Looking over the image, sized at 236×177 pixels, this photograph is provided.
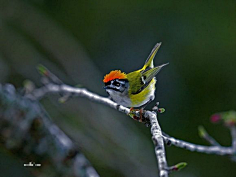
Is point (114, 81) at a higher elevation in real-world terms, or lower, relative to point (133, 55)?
lower

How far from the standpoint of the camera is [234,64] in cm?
642

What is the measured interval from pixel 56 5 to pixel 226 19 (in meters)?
3.40

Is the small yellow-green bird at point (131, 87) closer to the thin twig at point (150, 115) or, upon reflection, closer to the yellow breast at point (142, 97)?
the yellow breast at point (142, 97)

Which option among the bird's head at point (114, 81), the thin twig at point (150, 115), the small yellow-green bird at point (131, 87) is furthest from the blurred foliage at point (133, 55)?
the thin twig at point (150, 115)

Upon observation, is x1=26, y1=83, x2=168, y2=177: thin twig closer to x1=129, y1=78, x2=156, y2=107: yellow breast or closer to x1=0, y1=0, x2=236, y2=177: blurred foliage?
x1=129, y1=78, x2=156, y2=107: yellow breast

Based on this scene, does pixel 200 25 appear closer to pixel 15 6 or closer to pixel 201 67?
pixel 201 67

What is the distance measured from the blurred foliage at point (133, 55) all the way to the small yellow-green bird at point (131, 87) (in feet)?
3.45

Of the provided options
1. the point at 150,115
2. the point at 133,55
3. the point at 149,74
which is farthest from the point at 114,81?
the point at 133,55

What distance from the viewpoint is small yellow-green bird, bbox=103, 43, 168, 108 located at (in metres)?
3.54

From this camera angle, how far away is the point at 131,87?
385cm

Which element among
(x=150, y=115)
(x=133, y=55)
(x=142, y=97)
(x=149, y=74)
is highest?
(x=133, y=55)

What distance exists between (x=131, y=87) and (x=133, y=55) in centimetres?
294

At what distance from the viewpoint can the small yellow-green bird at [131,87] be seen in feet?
11.6

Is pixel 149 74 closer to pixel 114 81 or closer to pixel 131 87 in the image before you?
pixel 131 87
